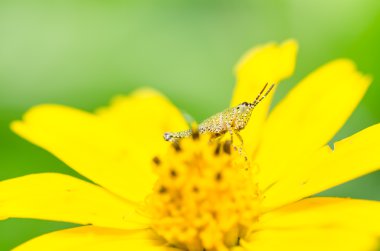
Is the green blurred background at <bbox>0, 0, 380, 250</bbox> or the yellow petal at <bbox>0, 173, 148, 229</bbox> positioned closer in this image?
the yellow petal at <bbox>0, 173, 148, 229</bbox>

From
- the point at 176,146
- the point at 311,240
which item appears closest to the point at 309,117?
the point at 176,146

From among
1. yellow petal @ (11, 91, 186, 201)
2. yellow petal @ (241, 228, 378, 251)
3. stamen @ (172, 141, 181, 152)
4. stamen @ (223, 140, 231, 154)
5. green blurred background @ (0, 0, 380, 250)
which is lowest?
yellow petal @ (241, 228, 378, 251)

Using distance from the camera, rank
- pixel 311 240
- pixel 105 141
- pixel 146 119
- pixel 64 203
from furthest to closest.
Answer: pixel 146 119 < pixel 105 141 < pixel 64 203 < pixel 311 240

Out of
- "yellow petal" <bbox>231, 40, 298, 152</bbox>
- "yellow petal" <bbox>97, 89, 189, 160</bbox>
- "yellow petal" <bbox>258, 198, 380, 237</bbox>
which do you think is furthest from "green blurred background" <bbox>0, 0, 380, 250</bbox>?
"yellow petal" <bbox>258, 198, 380, 237</bbox>

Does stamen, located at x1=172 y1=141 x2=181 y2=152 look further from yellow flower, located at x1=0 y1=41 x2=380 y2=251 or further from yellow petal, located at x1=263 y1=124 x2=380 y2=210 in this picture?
yellow petal, located at x1=263 y1=124 x2=380 y2=210

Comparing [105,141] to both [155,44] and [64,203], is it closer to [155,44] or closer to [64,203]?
[64,203]

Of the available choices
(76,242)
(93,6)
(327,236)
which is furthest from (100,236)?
(93,6)

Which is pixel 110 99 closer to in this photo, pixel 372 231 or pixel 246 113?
pixel 246 113
